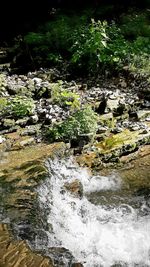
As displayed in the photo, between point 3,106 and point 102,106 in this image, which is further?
point 3,106

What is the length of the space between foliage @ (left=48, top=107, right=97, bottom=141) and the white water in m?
1.12

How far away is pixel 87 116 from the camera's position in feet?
24.8

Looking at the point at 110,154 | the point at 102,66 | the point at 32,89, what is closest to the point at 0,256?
the point at 110,154

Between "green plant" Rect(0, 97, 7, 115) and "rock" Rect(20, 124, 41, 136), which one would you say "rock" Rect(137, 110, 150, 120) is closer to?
"rock" Rect(20, 124, 41, 136)

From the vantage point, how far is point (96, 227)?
5570mm

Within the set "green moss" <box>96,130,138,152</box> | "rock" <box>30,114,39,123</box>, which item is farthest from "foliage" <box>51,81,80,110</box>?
"green moss" <box>96,130,138,152</box>

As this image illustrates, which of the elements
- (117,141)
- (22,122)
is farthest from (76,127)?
(22,122)

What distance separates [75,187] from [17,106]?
2.82 m

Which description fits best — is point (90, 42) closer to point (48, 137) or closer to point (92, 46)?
point (92, 46)

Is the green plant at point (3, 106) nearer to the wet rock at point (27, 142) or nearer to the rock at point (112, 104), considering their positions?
the wet rock at point (27, 142)

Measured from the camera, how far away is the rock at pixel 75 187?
6.21 m

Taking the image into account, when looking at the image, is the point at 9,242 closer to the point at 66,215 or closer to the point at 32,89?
the point at 66,215

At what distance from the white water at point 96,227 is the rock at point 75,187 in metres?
0.08

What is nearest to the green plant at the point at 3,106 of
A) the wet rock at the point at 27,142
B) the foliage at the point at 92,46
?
the wet rock at the point at 27,142
